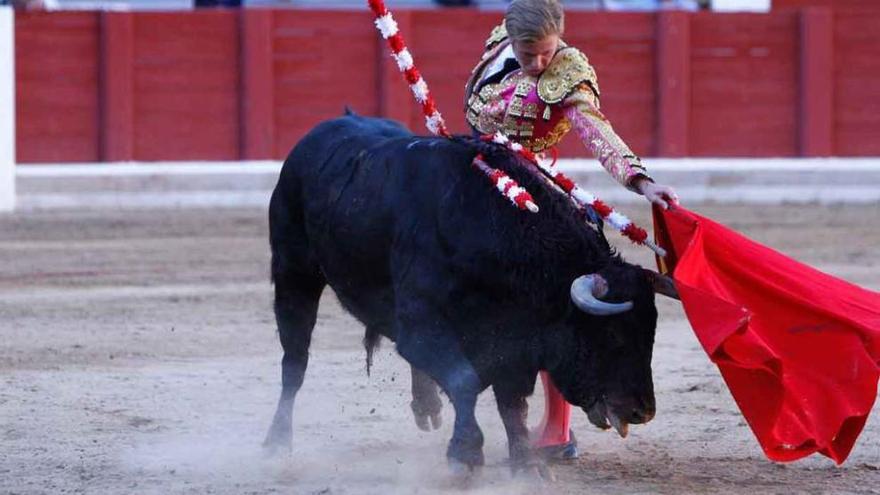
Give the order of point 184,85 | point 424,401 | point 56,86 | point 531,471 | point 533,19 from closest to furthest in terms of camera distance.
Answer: point 533,19 → point 531,471 → point 424,401 → point 56,86 → point 184,85

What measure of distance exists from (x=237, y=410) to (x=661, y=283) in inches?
54.7

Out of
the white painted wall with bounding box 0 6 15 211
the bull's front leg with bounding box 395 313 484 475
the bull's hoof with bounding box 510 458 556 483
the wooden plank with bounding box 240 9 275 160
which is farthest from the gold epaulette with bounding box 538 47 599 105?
the wooden plank with bounding box 240 9 275 160

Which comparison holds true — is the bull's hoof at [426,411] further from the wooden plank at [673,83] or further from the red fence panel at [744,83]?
the red fence panel at [744,83]

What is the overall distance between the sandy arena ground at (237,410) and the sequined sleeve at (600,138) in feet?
2.11

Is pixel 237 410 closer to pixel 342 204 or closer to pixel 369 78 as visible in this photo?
pixel 342 204

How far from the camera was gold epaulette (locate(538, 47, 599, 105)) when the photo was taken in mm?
3432

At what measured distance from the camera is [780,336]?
3.32 metres

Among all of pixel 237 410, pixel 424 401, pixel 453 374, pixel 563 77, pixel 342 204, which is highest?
pixel 563 77

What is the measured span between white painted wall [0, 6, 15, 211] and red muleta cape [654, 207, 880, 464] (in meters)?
6.33

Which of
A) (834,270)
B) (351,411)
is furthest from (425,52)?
(351,411)

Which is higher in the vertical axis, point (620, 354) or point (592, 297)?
point (592, 297)

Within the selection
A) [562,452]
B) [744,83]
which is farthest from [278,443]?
[744,83]

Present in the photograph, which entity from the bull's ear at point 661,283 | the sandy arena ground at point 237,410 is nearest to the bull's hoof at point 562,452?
the sandy arena ground at point 237,410

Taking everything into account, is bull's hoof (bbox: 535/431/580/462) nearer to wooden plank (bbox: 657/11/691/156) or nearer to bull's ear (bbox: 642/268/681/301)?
bull's ear (bbox: 642/268/681/301)
